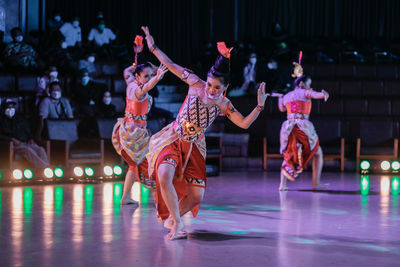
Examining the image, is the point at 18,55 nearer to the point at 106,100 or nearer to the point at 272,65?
the point at 106,100

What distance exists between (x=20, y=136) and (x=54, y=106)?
97 centimetres

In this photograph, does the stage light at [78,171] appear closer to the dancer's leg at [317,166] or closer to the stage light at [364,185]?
the dancer's leg at [317,166]

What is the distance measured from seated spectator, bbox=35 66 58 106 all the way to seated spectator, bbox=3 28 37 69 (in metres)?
0.82

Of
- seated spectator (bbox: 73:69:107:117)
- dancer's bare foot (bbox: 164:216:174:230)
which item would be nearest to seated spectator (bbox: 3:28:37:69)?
seated spectator (bbox: 73:69:107:117)

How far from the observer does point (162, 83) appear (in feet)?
43.9

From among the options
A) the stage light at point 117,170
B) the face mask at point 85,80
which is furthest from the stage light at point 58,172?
the face mask at point 85,80

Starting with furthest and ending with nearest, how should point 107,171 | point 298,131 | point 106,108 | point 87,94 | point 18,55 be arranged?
point 18,55
point 87,94
point 106,108
point 107,171
point 298,131

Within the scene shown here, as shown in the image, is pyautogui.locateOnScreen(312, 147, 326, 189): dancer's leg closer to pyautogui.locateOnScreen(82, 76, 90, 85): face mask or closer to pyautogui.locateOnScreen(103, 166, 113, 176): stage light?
pyautogui.locateOnScreen(103, 166, 113, 176): stage light

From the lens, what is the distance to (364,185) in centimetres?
827

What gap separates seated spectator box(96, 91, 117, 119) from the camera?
10086mm

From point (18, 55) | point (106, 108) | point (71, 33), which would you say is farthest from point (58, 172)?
point (71, 33)

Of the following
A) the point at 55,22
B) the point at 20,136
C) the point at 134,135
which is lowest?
A: the point at 20,136

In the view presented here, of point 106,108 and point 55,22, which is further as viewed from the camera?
point 55,22

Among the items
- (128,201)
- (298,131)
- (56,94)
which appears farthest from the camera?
(56,94)
